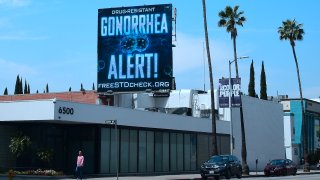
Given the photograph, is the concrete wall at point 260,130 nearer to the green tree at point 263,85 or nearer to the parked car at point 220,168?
the green tree at point 263,85

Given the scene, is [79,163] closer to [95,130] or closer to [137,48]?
[95,130]

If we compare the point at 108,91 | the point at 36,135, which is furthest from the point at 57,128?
the point at 108,91

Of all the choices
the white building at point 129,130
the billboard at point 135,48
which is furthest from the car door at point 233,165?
the billboard at point 135,48

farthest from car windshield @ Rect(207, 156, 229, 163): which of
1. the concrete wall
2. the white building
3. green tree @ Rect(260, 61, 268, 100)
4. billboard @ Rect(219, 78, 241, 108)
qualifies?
green tree @ Rect(260, 61, 268, 100)

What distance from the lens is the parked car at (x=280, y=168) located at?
48.2m

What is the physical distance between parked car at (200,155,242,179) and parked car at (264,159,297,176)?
827 centimetres

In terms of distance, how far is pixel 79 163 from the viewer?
3328 centimetres

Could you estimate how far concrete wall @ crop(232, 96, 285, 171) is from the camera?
60.1 meters

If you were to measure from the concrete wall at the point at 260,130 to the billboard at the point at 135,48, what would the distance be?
13.5 m

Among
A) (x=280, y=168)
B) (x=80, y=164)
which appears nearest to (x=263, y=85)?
(x=280, y=168)

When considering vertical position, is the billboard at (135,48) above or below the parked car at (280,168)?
above

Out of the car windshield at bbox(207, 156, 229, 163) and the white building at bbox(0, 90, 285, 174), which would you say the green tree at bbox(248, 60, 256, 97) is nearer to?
the white building at bbox(0, 90, 285, 174)

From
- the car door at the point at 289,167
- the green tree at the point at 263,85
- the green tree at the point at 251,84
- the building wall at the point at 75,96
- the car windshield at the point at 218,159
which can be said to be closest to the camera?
the car windshield at the point at 218,159

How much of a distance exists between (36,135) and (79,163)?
637cm
